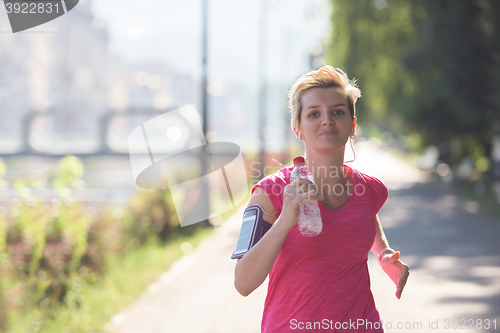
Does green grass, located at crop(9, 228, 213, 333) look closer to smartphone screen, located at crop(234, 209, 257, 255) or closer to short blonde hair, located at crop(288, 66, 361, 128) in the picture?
smartphone screen, located at crop(234, 209, 257, 255)

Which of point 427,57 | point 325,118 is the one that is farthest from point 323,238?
point 427,57

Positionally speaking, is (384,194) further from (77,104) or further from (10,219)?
(77,104)

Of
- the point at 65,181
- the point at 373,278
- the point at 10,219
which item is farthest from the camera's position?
the point at 373,278

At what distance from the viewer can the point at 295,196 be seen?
1.72 meters

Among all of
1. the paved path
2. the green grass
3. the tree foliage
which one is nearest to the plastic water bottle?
the paved path

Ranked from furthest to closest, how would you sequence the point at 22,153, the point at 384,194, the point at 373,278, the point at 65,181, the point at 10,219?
the point at 22,153
the point at 373,278
the point at 65,181
the point at 10,219
the point at 384,194

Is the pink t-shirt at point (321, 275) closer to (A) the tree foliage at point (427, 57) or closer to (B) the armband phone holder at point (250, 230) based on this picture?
(B) the armband phone holder at point (250, 230)

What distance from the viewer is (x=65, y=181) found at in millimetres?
6395

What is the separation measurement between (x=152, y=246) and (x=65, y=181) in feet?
12.8

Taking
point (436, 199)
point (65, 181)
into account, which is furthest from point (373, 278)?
point (436, 199)

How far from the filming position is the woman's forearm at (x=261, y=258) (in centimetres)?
174

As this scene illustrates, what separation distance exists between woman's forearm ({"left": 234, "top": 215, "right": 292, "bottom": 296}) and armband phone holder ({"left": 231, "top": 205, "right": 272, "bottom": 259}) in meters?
0.03

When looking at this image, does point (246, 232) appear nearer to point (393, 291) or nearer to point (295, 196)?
point (295, 196)

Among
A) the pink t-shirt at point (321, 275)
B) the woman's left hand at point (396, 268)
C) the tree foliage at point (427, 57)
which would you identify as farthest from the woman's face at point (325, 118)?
the tree foliage at point (427, 57)
